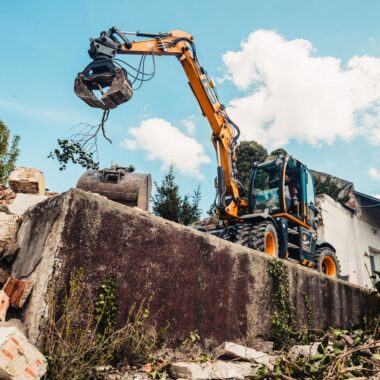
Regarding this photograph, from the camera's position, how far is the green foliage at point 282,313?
198 inches

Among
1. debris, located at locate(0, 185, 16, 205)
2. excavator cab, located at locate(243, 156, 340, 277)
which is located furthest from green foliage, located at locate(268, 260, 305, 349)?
debris, located at locate(0, 185, 16, 205)

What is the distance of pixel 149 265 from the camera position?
3693 mm

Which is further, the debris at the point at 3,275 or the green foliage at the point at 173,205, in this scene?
the green foliage at the point at 173,205

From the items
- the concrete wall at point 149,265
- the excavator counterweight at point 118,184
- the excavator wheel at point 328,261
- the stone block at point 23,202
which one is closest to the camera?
the concrete wall at point 149,265

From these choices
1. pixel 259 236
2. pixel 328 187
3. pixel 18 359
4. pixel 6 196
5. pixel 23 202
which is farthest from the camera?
pixel 328 187

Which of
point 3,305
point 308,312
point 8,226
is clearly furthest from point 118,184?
point 308,312

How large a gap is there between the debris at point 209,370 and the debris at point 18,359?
1.19m

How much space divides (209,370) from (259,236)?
424 cm

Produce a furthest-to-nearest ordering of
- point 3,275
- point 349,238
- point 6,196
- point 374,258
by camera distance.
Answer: point 374,258
point 349,238
point 6,196
point 3,275

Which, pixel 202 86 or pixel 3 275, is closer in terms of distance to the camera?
pixel 3 275

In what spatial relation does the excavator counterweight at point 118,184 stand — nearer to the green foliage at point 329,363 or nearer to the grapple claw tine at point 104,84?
the grapple claw tine at point 104,84

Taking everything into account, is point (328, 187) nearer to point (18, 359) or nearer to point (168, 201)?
point (168, 201)

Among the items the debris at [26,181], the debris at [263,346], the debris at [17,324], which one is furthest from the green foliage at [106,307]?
the debris at [26,181]

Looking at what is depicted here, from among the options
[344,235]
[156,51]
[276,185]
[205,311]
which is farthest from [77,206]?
[344,235]
